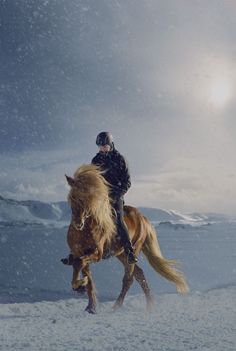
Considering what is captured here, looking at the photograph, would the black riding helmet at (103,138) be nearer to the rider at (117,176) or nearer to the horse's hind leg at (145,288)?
the rider at (117,176)

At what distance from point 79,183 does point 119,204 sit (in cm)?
105

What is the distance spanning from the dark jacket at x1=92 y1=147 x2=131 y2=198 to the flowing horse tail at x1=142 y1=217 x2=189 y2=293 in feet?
6.07

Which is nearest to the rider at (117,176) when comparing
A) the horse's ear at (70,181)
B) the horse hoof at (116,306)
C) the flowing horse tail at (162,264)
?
the horse's ear at (70,181)

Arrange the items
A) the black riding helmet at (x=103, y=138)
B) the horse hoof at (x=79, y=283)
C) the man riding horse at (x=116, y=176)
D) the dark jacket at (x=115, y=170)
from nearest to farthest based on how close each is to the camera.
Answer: the horse hoof at (x=79, y=283)
the black riding helmet at (x=103, y=138)
the man riding horse at (x=116, y=176)
the dark jacket at (x=115, y=170)

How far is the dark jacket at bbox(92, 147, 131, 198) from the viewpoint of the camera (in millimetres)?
8273

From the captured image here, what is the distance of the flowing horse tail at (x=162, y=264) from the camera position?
989 cm

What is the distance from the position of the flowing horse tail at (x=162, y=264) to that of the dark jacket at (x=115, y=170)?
1852mm

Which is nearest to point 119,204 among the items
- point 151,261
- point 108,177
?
point 108,177

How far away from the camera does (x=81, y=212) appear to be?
24.1ft

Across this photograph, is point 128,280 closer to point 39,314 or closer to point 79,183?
point 39,314

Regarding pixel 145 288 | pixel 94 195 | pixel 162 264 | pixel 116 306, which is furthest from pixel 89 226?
pixel 162 264

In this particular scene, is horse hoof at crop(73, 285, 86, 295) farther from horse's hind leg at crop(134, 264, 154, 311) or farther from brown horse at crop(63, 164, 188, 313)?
horse's hind leg at crop(134, 264, 154, 311)

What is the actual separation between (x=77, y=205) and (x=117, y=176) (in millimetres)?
1246

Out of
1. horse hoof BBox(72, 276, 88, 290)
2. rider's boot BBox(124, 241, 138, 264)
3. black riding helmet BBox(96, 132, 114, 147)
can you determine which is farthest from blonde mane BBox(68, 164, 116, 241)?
horse hoof BBox(72, 276, 88, 290)
